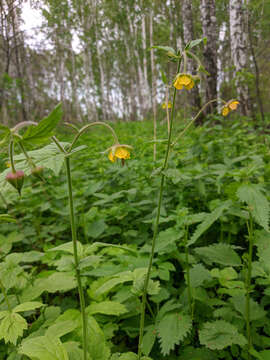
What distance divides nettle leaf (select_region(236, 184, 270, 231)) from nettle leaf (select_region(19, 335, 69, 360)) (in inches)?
37.7

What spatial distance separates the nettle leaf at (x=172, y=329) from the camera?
1.19 m

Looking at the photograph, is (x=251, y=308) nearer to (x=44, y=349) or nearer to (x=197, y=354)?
(x=197, y=354)

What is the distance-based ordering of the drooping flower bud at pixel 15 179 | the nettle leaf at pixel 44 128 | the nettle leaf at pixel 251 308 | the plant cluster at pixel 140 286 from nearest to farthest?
the nettle leaf at pixel 44 128, the drooping flower bud at pixel 15 179, the plant cluster at pixel 140 286, the nettle leaf at pixel 251 308

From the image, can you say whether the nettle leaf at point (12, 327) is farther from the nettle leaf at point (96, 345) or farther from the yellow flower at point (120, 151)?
the yellow flower at point (120, 151)

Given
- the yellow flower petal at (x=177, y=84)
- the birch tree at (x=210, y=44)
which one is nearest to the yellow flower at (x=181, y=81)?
the yellow flower petal at (x=177, y=84)

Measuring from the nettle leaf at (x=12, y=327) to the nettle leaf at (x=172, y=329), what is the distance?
2.10 feet

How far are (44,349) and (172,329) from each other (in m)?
0.61

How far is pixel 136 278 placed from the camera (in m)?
1.32

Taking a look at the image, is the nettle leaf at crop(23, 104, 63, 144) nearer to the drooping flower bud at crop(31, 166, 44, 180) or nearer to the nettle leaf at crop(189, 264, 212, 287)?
the drooping flower bud at crop(31, 166, 44, 180)

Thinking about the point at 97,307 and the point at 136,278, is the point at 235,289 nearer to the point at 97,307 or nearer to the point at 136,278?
the point at 136,278

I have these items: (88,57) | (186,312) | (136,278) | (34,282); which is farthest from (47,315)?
(88,57)

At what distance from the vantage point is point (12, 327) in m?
1.09

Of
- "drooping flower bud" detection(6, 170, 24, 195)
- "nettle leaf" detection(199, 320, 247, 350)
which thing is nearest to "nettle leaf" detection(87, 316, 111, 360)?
"nettle leaf" detection(199, 320, 247, 350)

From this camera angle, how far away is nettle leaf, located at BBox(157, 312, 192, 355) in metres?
1.19
